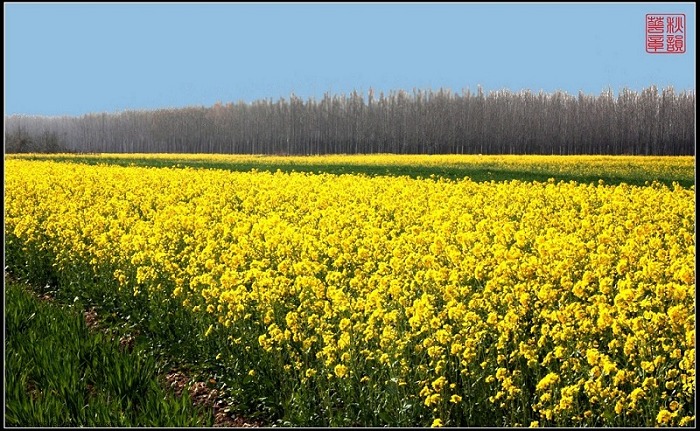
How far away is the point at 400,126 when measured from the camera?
194 ft

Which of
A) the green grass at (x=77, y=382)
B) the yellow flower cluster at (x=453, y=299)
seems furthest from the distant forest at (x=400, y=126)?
the green grass at (x=77, y=382)

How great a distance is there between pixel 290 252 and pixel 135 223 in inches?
139

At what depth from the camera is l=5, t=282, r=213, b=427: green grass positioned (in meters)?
5.70

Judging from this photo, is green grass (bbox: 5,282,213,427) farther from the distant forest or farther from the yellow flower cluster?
the distant forest

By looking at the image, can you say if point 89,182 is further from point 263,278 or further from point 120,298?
point 263,278

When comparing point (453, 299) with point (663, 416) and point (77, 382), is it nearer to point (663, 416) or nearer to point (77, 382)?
point (663, 416)

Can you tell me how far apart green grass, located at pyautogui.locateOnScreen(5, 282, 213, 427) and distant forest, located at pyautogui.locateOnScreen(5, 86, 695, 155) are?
137 feet

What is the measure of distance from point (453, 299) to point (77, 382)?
283 centimetres

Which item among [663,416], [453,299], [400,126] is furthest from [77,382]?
[400,126]

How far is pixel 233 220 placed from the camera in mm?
10500

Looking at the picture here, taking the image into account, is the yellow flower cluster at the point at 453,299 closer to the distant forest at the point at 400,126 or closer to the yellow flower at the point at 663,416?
the yellow flower at the point at 663,416

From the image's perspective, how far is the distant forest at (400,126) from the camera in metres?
46.9

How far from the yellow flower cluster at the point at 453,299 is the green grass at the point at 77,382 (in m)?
0.82

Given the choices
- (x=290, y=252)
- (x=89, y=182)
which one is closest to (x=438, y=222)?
(x=290, y=252)
